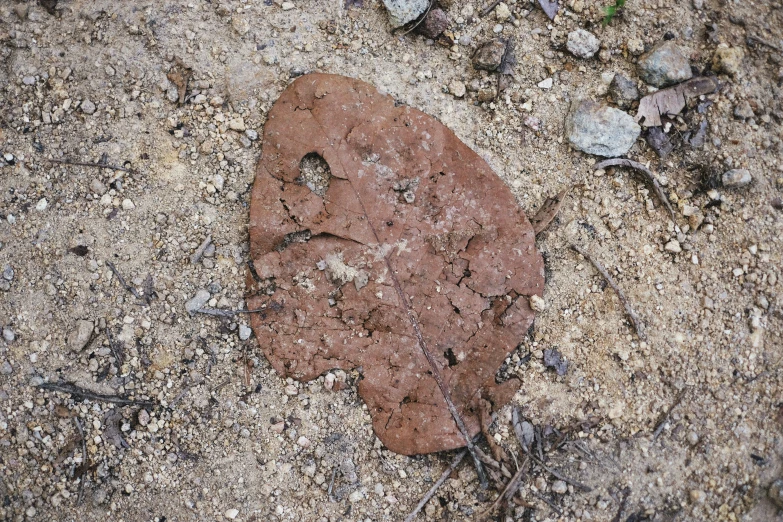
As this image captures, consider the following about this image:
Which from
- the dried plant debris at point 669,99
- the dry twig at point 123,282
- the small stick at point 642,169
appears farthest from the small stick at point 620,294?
the dry twig at point 123,282

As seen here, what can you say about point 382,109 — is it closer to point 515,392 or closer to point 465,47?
→ point 465,47

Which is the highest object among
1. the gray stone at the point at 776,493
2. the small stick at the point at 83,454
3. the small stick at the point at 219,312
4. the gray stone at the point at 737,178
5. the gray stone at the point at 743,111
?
the gray stone at the point at 743,111

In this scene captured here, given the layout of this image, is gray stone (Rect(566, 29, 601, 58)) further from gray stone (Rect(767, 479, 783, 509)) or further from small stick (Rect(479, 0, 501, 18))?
gray stone (Rect(767, 479, 783, 509))

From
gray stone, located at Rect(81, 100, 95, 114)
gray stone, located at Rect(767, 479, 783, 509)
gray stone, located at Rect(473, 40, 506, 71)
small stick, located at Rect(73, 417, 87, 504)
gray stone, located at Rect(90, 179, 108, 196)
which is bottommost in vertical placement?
small stick, located at Rect(73, 417, 87, 504)

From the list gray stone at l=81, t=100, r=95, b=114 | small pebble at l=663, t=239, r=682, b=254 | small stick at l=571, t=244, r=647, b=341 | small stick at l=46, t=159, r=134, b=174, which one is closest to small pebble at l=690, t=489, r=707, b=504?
small stick at l=571, t=244, r=647, b=341

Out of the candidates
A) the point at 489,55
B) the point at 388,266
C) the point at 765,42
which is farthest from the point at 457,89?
the point at 765,42

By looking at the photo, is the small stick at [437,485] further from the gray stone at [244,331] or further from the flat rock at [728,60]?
the flat rock at [728,60]

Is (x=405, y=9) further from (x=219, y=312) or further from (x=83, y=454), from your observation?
(x=83, y=454)
